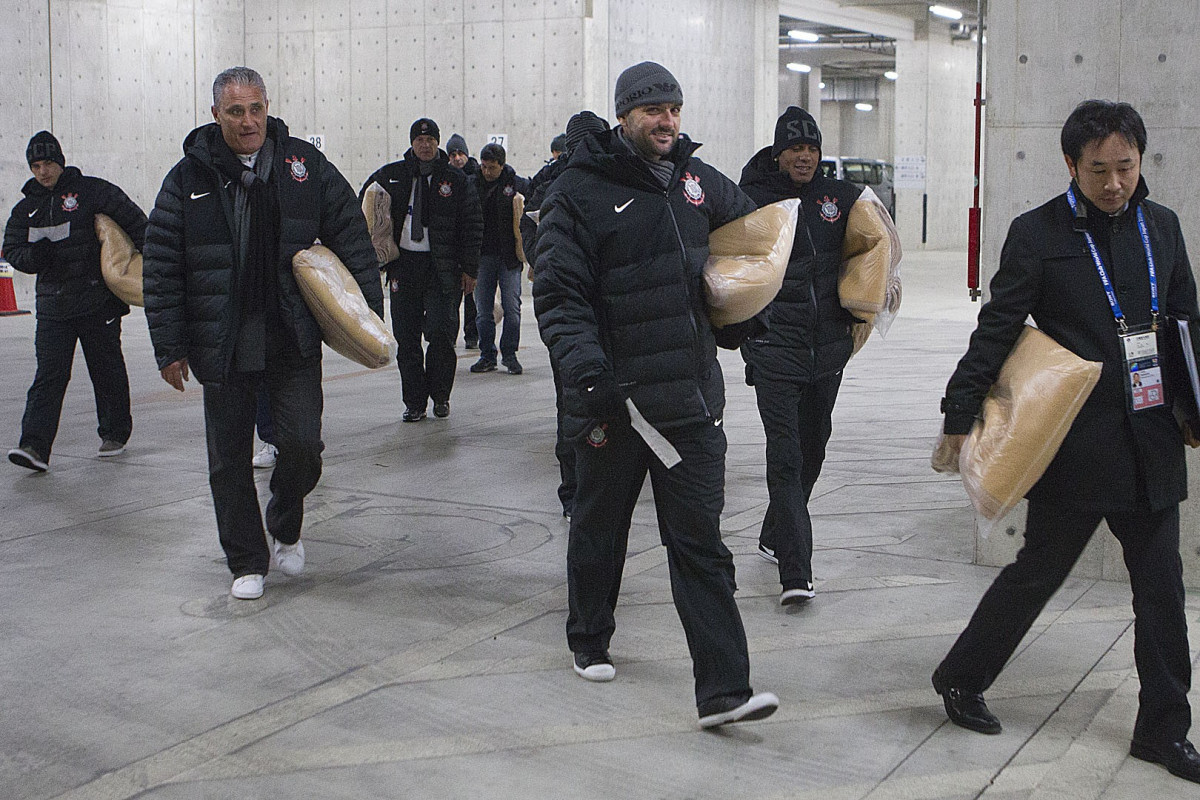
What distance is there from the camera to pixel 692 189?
4199mm

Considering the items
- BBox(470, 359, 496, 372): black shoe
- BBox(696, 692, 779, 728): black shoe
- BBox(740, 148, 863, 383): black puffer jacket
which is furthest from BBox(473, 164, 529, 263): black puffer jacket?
BBox(696, 692, 779, 728): black shoe

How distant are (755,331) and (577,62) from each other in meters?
16.7

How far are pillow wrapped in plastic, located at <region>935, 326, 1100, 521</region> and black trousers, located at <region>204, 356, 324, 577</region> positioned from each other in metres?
2.79

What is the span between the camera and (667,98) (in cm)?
404

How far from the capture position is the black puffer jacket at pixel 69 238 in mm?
7922

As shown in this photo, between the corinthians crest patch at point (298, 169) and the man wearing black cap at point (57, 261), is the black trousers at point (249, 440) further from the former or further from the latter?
the man wearing black cap at point (57, 261)

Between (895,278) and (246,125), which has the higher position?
(246,125)

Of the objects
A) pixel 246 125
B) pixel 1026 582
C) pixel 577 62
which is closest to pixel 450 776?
pixel 1026 582

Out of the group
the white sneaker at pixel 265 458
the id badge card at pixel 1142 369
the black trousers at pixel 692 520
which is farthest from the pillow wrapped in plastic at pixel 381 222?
the id badge card at pixel 1142 369

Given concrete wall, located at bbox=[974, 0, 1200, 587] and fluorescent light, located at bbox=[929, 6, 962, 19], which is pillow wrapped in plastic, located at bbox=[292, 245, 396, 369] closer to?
concrete wall, located at bbox=[974, 0, 1200, 587]

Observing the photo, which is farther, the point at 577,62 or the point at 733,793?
the point at 577,62

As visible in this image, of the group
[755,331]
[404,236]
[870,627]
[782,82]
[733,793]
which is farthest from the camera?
[782,82]

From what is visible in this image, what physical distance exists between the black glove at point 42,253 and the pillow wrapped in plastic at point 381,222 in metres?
2.31

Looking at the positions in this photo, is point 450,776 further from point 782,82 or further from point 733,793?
point 782,82
